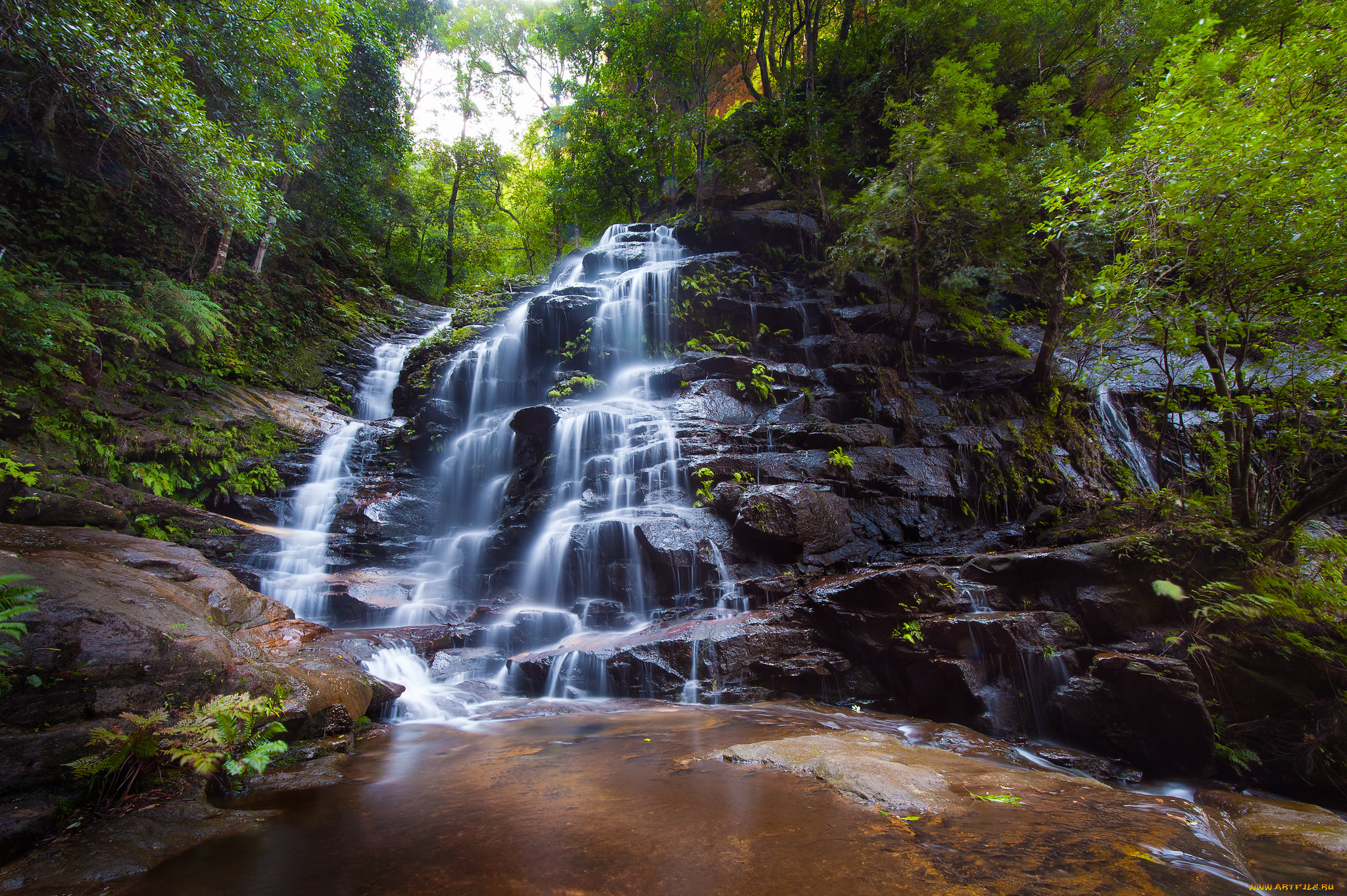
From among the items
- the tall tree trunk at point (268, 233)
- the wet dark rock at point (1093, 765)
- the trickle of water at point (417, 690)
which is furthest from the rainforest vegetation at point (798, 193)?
the trickle of water at point (417, 690)

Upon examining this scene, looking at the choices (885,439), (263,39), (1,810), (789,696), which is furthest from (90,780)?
(263,39)

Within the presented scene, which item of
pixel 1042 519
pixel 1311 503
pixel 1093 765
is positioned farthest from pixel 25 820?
pixel 1042 519

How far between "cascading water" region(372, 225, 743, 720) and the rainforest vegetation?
13.1ft

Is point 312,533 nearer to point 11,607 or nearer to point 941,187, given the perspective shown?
point 11,607

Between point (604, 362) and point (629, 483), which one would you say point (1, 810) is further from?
point (604, 362)

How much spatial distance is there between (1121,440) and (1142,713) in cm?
883

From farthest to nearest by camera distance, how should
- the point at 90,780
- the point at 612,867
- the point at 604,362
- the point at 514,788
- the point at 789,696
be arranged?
the point at 604,362
the point at 789,696
the point at 514,788
the point at 90,780
the point at 612,867

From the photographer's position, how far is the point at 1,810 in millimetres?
2619

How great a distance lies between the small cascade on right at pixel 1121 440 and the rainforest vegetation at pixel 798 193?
635 mm

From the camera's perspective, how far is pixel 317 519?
35.2 feet

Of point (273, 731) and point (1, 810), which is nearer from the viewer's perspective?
point (1, 810)

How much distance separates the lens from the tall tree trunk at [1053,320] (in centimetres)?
998

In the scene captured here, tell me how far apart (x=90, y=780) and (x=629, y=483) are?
747 cm

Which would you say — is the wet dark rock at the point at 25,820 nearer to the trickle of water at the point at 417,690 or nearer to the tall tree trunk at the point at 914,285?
the trickle of water at the point at 417,690
